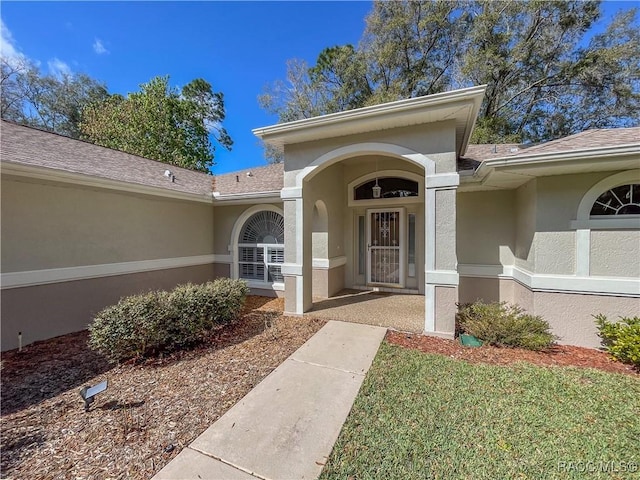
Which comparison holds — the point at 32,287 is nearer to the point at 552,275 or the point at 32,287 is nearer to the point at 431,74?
the point at 552,275

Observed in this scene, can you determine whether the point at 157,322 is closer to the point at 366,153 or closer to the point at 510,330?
the point at 366,153

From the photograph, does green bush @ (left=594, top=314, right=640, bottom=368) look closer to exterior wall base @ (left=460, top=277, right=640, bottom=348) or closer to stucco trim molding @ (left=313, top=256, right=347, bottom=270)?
exterior wall base @ (left=460, top=277, right=640, bottom=348)

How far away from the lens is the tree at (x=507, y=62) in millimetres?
13203

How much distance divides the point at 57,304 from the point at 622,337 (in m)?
10.9

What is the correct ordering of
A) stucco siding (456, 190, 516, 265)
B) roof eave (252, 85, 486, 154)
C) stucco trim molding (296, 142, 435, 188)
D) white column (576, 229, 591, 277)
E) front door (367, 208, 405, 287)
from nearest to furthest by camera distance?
1. roof eave (252, 85, 486, 154)
2. white column (576, 229, 591, 277)
3. stucco trim molding (296, 142, 435, 188)
4. stucco siding (456, 190, 516, 265)
5. front door (367, 208, 405, 287)

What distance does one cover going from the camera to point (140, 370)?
4090 mm

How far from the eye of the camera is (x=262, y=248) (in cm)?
895

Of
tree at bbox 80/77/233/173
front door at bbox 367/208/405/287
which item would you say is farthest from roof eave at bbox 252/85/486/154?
tree at bbox 80/77/233/173

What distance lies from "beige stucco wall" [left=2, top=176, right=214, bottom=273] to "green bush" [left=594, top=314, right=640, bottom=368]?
10431mm

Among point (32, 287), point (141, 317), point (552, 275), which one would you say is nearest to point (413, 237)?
point (552, 275)

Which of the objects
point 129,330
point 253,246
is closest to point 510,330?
point 129,330

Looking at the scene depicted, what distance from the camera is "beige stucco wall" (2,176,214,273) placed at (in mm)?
5027

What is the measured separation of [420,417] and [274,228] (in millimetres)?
6922

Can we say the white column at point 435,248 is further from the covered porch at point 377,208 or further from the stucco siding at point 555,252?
the stucco siding at point 555,252
